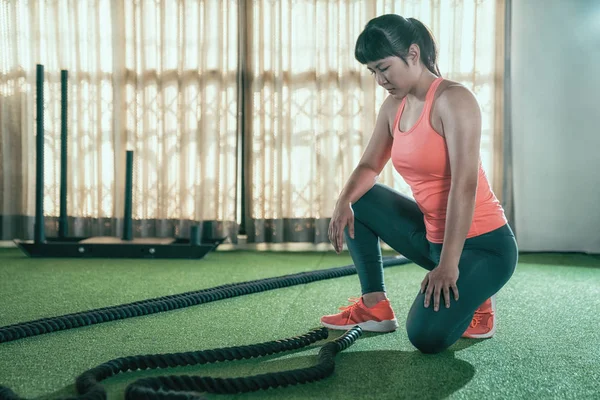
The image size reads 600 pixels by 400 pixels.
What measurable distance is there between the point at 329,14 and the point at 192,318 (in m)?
2.61

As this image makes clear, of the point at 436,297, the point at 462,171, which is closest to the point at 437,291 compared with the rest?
the point at 436,297

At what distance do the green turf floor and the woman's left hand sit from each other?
0.18 metres

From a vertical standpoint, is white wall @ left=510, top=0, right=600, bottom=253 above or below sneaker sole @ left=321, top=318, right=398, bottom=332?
above

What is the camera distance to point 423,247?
6.89 feet

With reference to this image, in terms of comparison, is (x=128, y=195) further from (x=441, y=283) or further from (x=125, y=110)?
(x=441, y=283)

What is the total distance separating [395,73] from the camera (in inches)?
73.9

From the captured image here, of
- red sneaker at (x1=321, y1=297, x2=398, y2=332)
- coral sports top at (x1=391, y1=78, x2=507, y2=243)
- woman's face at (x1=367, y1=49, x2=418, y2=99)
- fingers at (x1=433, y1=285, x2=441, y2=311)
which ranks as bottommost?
red sneaker at (x1=321, y1=297, x2=398, y2=332)

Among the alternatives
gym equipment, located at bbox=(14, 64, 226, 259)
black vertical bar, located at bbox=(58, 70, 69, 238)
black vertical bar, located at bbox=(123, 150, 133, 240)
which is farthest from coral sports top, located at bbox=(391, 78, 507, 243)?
black vertical bar, located at bbox=(58, 70, 69, 238)

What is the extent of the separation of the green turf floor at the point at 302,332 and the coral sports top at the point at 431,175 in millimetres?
369

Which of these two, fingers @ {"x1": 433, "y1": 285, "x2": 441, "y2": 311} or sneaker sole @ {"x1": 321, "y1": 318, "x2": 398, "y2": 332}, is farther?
sneaker sole @ {"x1": 321, "y1": 318, "x2": 398, "y2": 332}

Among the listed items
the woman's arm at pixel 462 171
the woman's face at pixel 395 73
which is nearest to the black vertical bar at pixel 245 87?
the woman's face at pixel 395 73

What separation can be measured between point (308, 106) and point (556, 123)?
1.57m

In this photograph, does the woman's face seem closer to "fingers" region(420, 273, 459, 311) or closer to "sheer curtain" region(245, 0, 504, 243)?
"fingers" region(420, 273, 459, 311)

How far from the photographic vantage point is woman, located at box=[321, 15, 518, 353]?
70.6 inches
